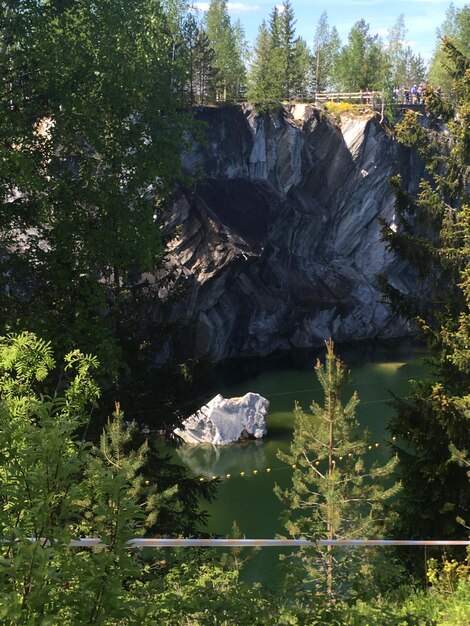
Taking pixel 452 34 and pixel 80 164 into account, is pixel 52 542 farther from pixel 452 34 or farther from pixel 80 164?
pixel 452 34

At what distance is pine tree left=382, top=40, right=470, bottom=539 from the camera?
376 inches

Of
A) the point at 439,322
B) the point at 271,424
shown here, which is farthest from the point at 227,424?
the point at 439,322

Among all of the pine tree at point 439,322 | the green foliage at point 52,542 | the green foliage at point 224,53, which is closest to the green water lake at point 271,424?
the pine tree at point 439,322

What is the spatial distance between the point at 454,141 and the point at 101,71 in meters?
6.14

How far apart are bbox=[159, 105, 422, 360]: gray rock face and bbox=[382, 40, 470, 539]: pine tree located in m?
26.9

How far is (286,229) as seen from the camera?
144ft

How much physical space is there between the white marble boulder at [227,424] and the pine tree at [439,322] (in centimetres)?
1662

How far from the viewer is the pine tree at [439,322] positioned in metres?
9.54

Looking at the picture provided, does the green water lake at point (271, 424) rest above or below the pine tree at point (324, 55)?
below

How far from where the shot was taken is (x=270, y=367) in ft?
138

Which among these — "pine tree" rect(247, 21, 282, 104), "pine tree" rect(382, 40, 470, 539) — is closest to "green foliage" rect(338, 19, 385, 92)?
"pine tree" rect(247, 21, 282, 104)

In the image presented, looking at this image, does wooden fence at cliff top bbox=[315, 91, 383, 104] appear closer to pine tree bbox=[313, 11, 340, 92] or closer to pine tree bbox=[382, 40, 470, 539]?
pine tree bbox=[313, 11, 340, 92]

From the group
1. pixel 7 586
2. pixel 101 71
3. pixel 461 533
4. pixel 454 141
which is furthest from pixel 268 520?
pixel 7 586

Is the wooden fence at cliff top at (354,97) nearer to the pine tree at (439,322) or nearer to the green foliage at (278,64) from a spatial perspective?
the green foliage at (278,64)
